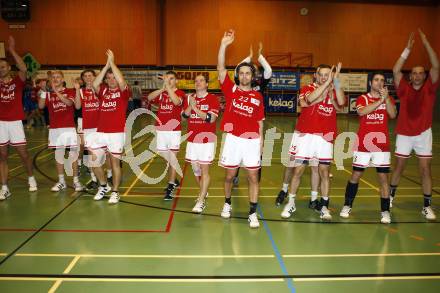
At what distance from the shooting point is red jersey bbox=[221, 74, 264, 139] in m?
5.71

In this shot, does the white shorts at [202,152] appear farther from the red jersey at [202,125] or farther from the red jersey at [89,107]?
the red jersey at [89,107]

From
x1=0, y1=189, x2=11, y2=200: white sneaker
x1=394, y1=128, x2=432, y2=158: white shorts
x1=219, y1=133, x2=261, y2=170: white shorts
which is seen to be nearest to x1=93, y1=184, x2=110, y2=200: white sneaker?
x1=0, y1=189, x2=11, y2=200: white sneaker

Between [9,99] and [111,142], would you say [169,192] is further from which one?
[9,99]

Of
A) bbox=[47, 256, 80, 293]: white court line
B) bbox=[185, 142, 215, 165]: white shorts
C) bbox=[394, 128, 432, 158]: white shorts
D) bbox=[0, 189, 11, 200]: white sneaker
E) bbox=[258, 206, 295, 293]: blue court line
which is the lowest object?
bbox=[47, 256, 80, 293]: white court line

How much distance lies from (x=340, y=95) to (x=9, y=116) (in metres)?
6.04

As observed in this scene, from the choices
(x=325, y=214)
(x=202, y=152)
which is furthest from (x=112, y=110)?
(x=325, y=214)

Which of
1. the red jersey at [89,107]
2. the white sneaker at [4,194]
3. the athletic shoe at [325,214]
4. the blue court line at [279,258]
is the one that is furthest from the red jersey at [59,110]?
the athletic shoe at [325,214]

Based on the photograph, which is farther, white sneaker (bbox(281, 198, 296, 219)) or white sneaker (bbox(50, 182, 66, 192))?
white sneaker (bbox(50, 182, 66, 192))

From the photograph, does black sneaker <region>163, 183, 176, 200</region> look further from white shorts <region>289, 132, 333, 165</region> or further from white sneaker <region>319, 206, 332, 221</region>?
Answer: white sneaker <region>319, 206, 332, 221</region>

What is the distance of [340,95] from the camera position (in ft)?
19.5

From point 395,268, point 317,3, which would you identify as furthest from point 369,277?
point 317,3

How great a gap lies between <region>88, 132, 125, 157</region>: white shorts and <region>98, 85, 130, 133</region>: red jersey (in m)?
0.08

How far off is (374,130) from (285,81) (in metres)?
22.8

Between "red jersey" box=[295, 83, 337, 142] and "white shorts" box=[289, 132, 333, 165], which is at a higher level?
"red jersey" box=[295, 83, 337, 142]
